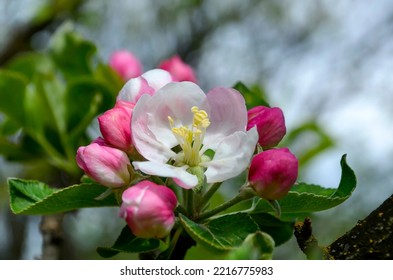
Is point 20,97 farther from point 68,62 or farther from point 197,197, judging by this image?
point 197,197

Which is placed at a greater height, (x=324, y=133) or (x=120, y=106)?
(x=120, y=106)

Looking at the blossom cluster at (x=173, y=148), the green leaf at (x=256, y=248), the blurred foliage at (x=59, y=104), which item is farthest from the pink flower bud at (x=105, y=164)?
the blurred foliage at (x=59, y=104)

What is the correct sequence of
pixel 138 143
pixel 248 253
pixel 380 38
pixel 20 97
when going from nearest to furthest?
pixel 248 253 → pixel 138 143 → pixel 20 97 → pixel 380 38

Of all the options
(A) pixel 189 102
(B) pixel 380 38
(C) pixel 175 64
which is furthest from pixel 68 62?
(B) pixel 380 38

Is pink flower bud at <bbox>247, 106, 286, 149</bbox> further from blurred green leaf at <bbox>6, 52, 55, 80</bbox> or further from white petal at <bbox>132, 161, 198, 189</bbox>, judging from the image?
blurred green leaf at <bbox>6, 52, 55, 80</bbox>

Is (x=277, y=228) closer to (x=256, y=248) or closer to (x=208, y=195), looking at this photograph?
(x=208, y=195)

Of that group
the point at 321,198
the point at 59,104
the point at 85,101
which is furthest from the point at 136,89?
the point at 59,104

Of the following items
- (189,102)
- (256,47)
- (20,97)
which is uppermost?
(189,102)
